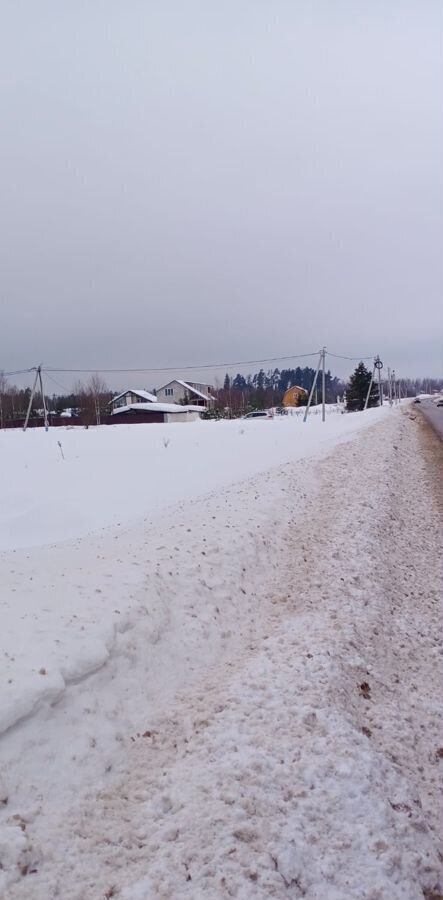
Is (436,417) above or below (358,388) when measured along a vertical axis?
below

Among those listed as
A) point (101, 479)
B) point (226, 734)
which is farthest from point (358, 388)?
point (226, 734)

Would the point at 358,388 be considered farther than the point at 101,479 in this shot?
Yes

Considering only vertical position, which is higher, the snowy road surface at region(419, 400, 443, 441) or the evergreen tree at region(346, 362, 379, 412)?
the evergreen tree at region(346, 362, 379, 412)

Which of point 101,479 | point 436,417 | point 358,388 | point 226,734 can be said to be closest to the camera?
point 226,734

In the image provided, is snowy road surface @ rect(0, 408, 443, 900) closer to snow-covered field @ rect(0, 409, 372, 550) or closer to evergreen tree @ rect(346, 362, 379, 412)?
snow-covered field @ rect(0, 409, 372, 550)

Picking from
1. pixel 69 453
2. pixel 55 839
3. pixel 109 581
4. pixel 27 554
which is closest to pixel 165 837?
pixel 55 839

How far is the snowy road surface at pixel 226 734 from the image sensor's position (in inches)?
84.3

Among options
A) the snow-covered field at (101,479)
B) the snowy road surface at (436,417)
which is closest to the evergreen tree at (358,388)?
the snowy road surface at (436,417)

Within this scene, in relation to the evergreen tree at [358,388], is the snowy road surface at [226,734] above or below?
below

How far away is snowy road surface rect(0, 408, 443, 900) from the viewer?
7.02 feet

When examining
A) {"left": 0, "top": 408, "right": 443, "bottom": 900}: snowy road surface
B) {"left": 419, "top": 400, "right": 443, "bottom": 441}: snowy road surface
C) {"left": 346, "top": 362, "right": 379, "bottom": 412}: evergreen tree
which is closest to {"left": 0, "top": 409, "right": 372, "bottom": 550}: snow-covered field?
{"left": 0, "top": 408, "right": 443, "bottom": 900}: snowy road surface

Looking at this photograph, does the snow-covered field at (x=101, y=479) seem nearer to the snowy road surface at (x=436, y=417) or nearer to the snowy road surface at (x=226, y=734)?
the snowy road surface at (x=226, y=734)

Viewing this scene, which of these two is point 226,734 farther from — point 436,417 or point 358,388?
point 358,388

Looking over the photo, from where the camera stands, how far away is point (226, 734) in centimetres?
288
